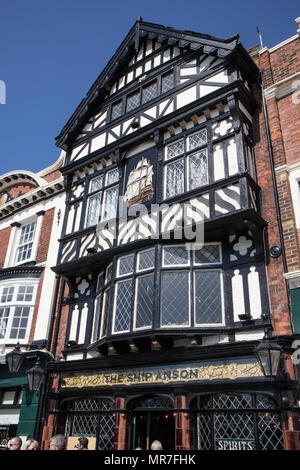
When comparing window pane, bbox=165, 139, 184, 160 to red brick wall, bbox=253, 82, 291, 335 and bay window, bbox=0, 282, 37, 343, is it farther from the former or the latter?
bay window, bbox=0, 282, 37, 343

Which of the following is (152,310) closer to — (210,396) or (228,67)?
(210,396)

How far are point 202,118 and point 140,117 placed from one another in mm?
2605

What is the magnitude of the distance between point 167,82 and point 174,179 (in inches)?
153

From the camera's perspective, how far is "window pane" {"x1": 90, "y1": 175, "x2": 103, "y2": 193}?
13.5 metres

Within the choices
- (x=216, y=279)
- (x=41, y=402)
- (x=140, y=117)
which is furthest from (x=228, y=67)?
(x=41, y=402)

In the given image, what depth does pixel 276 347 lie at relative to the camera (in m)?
7.31

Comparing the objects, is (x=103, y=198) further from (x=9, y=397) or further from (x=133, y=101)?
(x=9, y=397)

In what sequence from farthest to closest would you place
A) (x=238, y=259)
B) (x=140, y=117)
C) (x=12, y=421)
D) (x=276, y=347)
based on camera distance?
(x=140, y=117) < (x=12, y=421) < (x=238, y=259) < (x=276, y=347)

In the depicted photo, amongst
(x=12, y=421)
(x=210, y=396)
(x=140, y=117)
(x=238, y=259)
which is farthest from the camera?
(x=140, y=117)

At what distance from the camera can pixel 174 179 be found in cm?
1115

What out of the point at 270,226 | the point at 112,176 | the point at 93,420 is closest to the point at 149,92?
the point at 112,176

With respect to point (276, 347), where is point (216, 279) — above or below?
above

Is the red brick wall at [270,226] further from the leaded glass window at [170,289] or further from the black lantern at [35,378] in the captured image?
the black lantern at [35,378]

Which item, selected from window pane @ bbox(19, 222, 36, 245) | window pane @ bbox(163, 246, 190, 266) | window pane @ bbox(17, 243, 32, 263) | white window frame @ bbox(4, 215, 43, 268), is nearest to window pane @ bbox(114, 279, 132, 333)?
window pane @ bbox(163, 246, 190, 266)
